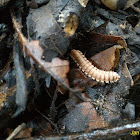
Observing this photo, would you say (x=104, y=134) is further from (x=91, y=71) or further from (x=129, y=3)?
(x=129, y=3)

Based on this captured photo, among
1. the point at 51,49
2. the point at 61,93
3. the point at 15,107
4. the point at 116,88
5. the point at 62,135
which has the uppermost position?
the point at 51,49

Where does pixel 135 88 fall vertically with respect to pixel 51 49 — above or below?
below

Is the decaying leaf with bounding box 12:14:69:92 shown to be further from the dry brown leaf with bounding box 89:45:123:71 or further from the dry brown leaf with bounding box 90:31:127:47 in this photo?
the dry brown leaf with bounding box 90:31:127:47

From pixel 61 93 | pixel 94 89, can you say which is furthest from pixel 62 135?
pixel 94 89

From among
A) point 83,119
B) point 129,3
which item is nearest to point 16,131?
point 83,119

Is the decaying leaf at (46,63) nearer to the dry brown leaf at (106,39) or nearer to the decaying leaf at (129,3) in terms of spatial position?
the dry brown leaf at (106,39)

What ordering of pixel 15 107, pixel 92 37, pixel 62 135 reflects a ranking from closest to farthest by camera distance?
pixel 62 135
pixel 15 107
pixel 92 37

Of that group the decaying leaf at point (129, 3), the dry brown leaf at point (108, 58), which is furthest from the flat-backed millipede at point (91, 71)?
the decaying leaf at point (129, 3)

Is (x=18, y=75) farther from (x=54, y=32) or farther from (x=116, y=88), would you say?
(x=116, y=88)
